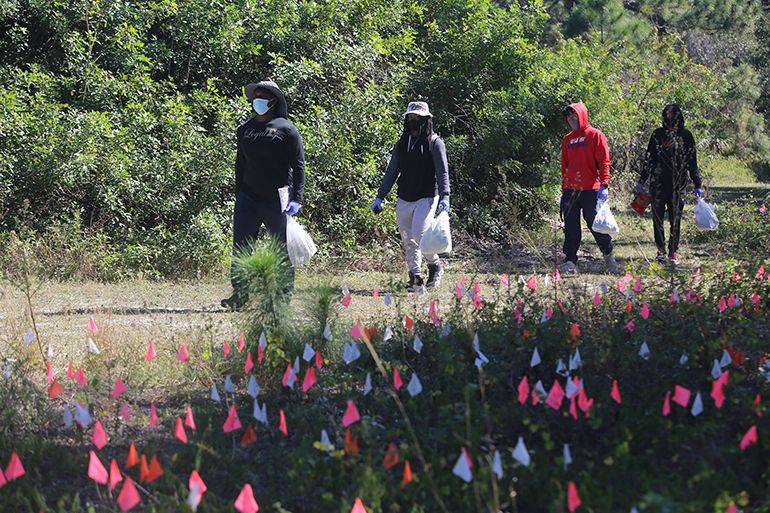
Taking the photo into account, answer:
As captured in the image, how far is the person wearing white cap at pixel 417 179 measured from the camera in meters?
6.21

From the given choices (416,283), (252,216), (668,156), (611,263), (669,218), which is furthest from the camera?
(669,218)

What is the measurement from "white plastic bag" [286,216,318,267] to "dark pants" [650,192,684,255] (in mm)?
3397

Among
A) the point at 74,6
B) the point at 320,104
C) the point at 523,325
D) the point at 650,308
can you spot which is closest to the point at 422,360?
the point at 523,325

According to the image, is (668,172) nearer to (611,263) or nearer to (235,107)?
(611,263)

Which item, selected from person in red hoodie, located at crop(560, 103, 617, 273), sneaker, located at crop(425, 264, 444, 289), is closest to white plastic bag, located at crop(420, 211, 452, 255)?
sneaker, located at crop(425, 264, 444, 289)

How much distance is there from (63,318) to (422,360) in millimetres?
3327

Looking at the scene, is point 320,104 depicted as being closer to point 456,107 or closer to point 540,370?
point 456,107

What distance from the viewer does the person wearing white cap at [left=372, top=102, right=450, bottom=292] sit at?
20.4 ft

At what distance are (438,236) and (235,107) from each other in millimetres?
3788

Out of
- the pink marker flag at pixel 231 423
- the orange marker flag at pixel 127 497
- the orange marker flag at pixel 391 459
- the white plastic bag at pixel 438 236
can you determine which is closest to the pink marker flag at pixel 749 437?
the orange marker flag at pixel 391 459

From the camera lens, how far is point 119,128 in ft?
25.7

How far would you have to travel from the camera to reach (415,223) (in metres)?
6.35

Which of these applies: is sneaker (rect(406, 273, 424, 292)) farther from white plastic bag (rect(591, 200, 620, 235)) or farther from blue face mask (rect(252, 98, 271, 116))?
blue face mask (rect(252, 98, 271, 116))

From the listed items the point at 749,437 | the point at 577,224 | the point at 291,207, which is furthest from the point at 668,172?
the point at 749,437
